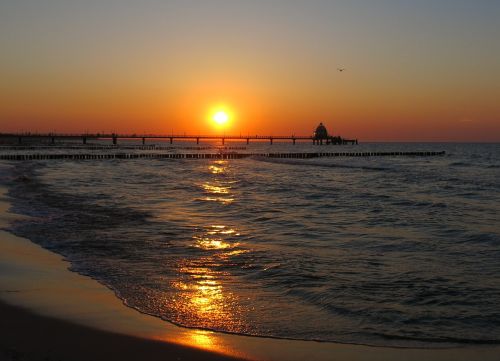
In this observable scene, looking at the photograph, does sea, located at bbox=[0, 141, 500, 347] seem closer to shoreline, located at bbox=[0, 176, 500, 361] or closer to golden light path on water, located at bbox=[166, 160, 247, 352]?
golden light path on water, located at bbox=[166, 160, 247, 352]

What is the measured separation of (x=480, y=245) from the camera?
40.1 ft

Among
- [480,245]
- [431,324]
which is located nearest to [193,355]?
[431,324]

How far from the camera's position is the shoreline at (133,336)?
546cm

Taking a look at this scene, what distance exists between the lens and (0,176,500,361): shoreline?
17.9 ft

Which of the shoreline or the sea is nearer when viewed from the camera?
the shoreline

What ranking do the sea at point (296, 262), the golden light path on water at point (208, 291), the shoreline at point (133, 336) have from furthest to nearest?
1. the sea at point (296, 262)
2. the golden light path on water at point (208, 291)
3. the shoreline at point (133, 336)

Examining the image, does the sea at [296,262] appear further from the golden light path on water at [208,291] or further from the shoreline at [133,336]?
the shoreline at [133,336]

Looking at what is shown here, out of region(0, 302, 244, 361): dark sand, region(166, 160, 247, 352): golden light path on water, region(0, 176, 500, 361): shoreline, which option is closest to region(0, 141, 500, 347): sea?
region(166, 160, 247, 352): golden light path on water

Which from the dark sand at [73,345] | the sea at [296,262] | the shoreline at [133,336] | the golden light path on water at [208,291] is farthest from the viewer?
the sea at [296,262]

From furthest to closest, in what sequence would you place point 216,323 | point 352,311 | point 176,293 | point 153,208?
point 153,208 < point 176,293 < point 352,311 < point 216,323

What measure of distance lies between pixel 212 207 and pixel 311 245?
8620 mm

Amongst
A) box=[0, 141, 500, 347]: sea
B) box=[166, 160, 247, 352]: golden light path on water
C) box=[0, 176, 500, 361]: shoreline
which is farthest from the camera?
box=[0, 141, 500, 347]: sea

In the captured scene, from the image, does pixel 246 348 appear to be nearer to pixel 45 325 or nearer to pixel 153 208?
pixel 45 325

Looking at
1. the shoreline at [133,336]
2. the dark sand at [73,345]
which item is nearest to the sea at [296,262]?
the shoreline at [133,336]
